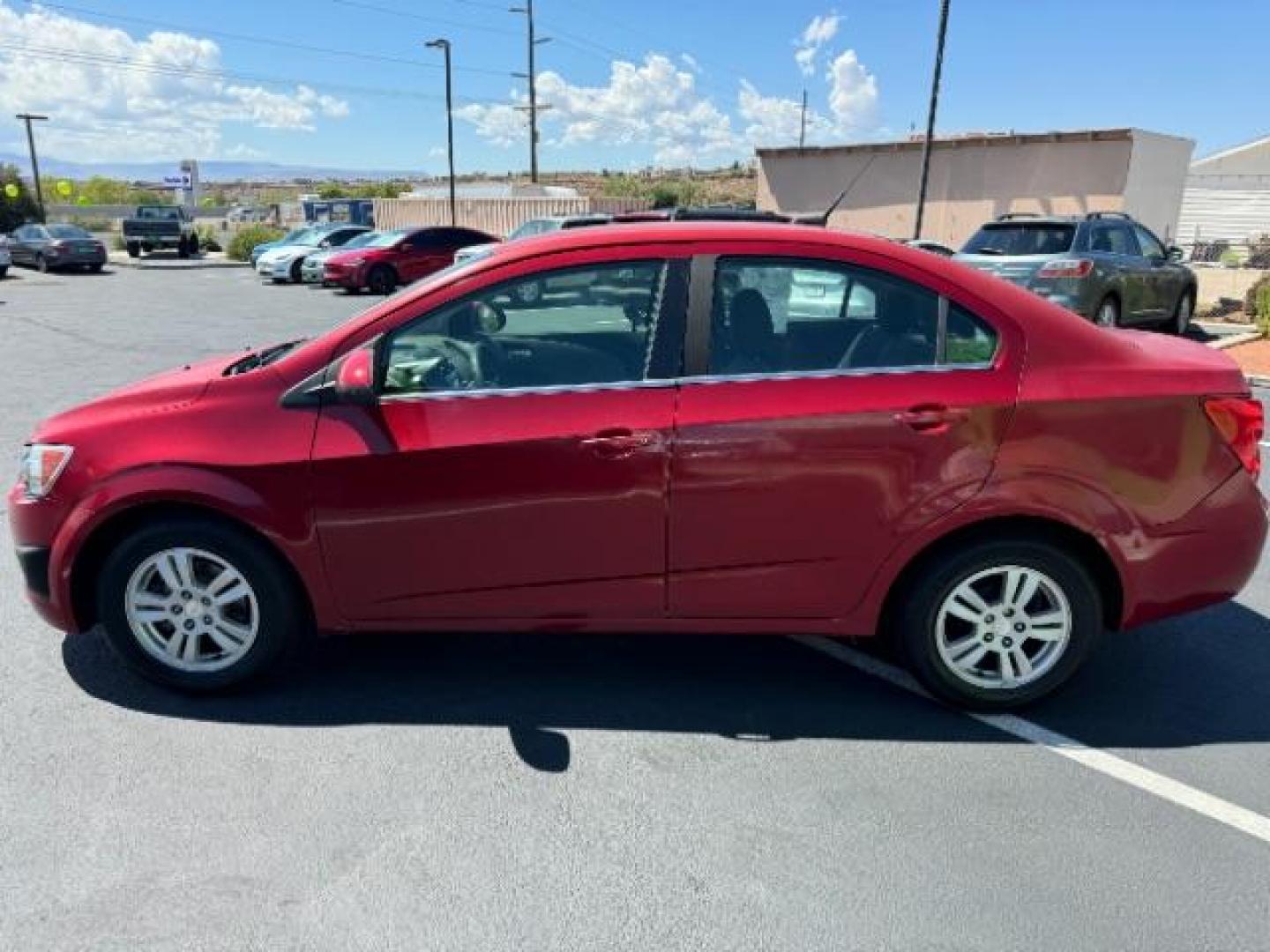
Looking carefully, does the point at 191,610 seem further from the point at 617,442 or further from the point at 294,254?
the point at 294,254

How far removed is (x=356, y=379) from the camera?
121 inches

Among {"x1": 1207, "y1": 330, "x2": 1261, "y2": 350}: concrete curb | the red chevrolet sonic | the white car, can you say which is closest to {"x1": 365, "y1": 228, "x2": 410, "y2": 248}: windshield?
the white car

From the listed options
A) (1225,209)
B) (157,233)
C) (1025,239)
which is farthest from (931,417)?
(1225,209)

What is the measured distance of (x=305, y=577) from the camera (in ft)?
10.9

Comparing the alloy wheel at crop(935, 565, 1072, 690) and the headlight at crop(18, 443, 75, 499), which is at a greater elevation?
the headlight at crop(18, 443, 75, 499)

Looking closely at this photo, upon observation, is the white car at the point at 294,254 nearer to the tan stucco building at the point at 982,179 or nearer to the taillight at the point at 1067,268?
the tan stucco building at the point at 982,179

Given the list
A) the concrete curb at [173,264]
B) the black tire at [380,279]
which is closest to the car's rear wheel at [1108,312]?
the black tire at [380,279]

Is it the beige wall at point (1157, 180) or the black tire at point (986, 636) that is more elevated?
the beige wall at point (1157, 180)

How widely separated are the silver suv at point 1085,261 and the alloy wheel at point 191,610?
8940 mm

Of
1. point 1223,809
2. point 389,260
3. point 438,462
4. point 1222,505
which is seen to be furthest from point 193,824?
point 389,260

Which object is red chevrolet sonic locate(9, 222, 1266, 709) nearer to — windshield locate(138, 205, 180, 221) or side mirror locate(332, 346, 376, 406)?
side mirror locate(332, 346, 376, 406)

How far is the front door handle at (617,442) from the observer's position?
10.1 ft

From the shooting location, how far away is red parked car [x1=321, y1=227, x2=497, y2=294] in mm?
21016

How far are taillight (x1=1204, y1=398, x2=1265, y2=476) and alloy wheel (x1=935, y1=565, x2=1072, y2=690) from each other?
788 mm
